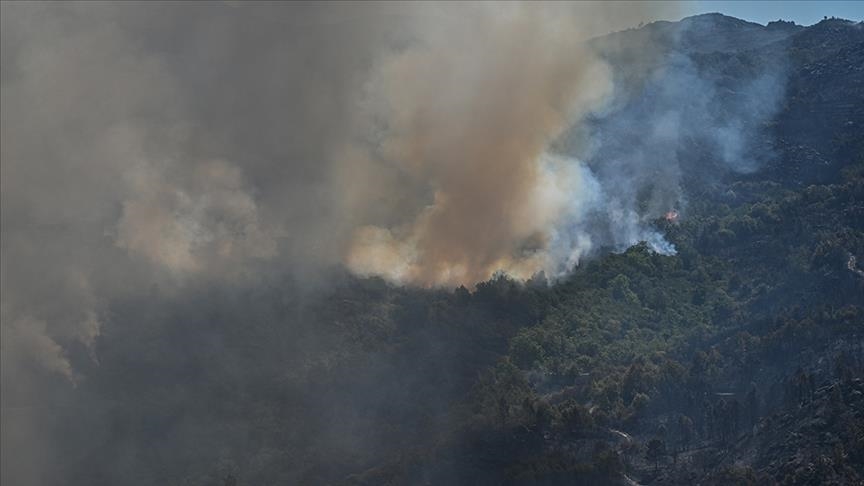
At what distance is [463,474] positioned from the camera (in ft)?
339

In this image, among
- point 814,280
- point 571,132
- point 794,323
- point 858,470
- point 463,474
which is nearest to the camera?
point 858,470

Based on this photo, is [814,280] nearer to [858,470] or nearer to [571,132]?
[858,470]

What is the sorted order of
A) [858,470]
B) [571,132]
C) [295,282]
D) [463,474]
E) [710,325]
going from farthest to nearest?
1. [571,132]
2. [295,282]
3. [710,325]
4. [463,474]
5. [858,470]

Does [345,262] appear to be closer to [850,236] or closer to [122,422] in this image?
[122,422]

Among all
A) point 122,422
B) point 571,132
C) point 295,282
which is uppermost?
point 571,132

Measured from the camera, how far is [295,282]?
145m

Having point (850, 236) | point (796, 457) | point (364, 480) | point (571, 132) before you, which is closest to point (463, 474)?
point (364, 480)

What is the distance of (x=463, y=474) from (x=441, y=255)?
50.0 metres

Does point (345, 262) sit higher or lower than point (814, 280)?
higher

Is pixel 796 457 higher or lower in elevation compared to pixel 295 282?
lower

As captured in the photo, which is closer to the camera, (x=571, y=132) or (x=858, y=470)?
(x=858, y=470)

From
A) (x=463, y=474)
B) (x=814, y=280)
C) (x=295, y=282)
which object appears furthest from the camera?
(x=295, y=282)

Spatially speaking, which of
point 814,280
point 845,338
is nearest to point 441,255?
point 814,280

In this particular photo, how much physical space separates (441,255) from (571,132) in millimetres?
32408
